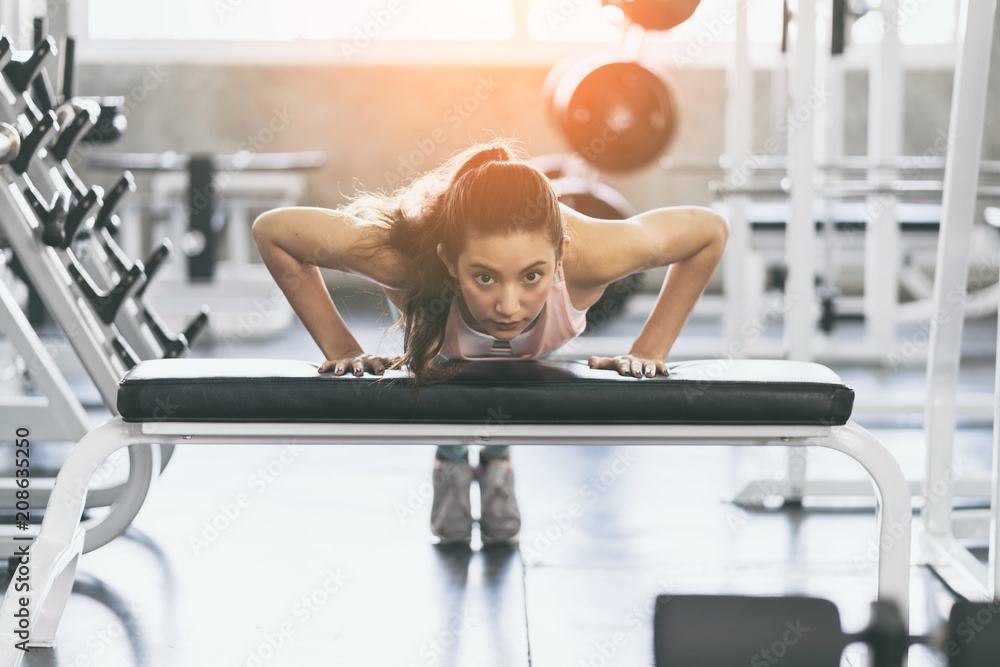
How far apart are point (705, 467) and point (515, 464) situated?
482mm

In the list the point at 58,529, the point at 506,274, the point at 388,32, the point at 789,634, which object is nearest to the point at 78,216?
the point at 58,529

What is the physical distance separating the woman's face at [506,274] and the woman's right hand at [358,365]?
0.52 ft

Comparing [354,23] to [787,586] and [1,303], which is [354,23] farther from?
[787,586]

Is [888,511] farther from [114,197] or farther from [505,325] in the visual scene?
[114,197]

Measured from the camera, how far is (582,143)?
343 cm

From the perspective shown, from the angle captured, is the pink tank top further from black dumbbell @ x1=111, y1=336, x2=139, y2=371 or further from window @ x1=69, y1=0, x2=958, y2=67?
window @ x1=69, y1=0, x2=958, y2=67

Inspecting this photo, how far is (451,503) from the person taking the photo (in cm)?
181

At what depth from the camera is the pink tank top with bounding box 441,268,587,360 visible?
1465 millimetres

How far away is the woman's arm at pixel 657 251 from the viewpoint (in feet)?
4.76

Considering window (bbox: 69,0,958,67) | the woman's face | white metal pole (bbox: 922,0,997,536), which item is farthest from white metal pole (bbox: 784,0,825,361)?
window (bbox: 69,0,958,67)

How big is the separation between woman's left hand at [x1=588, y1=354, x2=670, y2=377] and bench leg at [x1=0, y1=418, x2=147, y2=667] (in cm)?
66

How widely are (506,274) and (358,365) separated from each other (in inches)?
9.9

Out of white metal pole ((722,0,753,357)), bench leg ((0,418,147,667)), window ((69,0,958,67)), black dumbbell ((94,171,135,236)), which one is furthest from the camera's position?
window ((69,0,958,67))

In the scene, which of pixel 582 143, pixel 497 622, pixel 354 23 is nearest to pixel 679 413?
pixel 497 622
